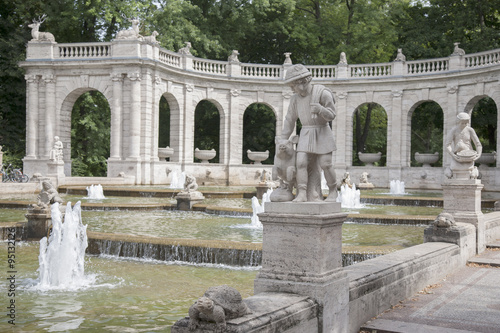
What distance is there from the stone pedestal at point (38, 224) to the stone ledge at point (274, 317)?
30.0 feet

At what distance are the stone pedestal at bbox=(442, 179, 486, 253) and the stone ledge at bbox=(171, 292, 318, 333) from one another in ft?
25.9

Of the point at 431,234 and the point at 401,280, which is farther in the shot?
the point at 431,234

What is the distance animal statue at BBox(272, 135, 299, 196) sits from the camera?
20.8 feet

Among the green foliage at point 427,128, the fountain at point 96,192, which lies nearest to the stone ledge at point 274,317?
the fountain at point 96,192

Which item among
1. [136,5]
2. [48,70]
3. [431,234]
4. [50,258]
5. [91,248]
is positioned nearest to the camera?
[50,258]

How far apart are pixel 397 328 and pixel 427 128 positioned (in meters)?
44.5

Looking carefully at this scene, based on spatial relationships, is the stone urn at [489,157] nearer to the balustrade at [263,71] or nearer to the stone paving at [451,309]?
the balustrade at [263,71]

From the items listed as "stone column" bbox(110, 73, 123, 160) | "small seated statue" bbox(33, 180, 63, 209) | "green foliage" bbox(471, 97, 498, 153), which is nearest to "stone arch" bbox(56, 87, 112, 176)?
"stone column" bbox(110, 73, 123, 160)

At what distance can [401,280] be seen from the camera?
765 cm

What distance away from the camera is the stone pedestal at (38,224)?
43.5 ft

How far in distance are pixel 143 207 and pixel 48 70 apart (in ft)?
57.5

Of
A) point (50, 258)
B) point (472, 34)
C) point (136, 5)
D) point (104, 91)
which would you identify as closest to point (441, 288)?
point (50, 258)

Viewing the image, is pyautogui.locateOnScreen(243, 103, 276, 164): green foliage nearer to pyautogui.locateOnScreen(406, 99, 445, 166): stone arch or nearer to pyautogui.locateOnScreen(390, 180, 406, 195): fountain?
pyautogui.locateOnScreen(406, 99, 445, 166): stone arch

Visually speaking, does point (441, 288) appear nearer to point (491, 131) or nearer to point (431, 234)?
point (431, 234)
